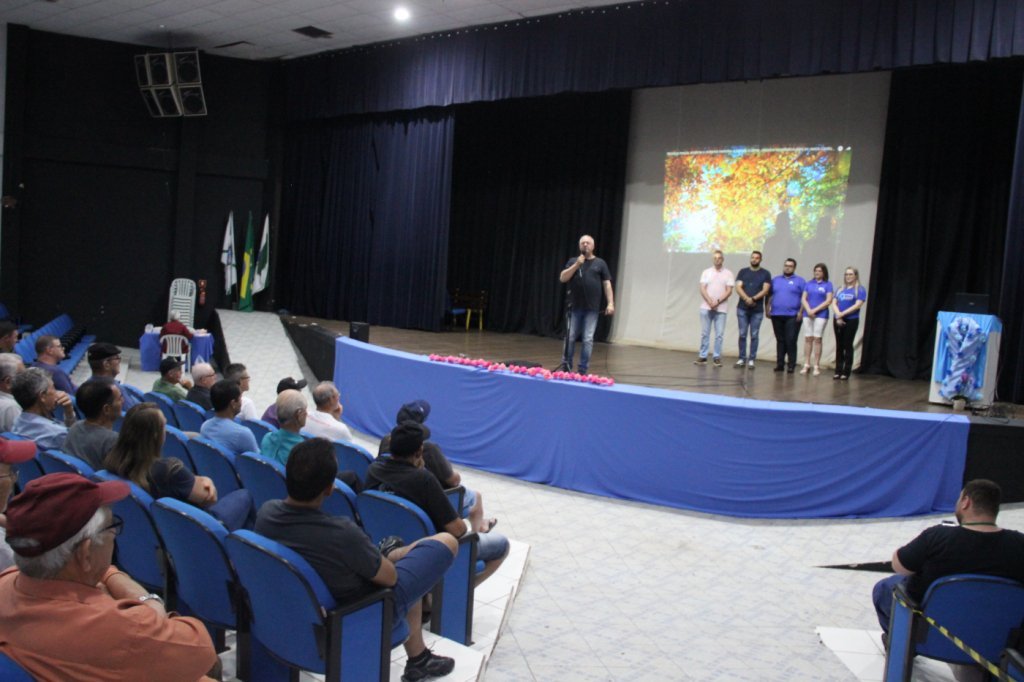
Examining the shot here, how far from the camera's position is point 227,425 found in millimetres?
3797

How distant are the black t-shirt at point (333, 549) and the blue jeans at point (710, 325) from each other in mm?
7026

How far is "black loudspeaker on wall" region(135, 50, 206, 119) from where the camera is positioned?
11625mm

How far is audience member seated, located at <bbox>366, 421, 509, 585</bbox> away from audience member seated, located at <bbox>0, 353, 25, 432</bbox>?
1725 mm

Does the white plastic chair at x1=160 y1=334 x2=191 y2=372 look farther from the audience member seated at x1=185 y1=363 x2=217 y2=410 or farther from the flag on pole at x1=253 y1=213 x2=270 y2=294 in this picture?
the audience member seated at x1=185 y1=363 x2=217 y2=410

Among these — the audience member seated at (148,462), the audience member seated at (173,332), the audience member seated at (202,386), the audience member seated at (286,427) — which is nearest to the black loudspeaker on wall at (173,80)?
the audience member seated at (173,332)

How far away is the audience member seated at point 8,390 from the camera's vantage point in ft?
11.8

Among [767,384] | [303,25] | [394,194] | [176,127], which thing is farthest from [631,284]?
[176,127]

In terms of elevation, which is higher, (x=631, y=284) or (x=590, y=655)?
(x=631, y=284)

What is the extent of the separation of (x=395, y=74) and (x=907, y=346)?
7.68 metres

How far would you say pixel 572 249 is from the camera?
12312mm

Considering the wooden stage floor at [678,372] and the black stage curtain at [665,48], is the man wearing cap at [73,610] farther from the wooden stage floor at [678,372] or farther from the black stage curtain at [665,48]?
the black stage curtain at [665,48]

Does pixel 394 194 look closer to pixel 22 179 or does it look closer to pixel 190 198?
pixel 190 198

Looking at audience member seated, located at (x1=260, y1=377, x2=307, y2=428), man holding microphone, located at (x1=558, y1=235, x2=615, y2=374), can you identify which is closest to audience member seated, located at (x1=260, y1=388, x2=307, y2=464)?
audience member seated, located at (x1=260, y1=377, x2=307, y2=428)

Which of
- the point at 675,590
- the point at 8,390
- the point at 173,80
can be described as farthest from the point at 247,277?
the point at 675,590
